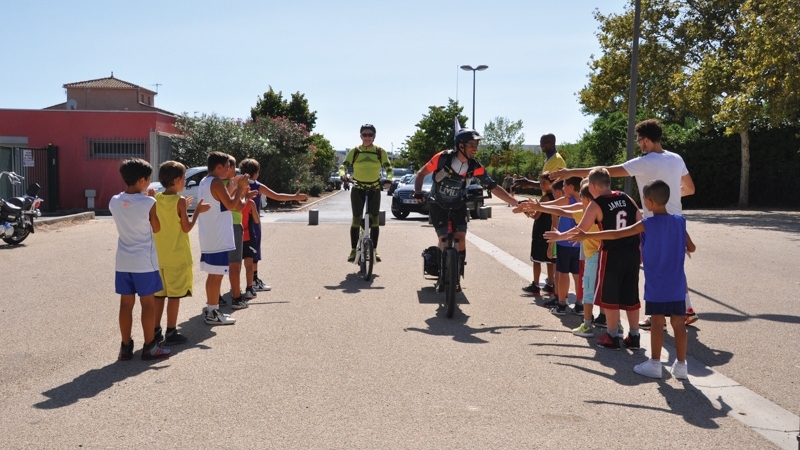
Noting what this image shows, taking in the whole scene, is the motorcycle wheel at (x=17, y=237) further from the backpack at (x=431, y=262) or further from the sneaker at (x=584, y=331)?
the sneaker at (x=584, y=331)

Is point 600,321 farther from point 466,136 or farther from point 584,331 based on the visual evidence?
point 466,136

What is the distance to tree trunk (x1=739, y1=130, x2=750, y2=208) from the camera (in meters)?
30.5

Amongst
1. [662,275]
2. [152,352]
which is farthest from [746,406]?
[152,352]

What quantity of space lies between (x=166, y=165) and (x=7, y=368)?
1897 millimetres

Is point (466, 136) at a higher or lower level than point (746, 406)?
higher

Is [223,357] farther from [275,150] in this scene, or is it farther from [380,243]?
[275,150]

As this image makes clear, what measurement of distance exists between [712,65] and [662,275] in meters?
24.3

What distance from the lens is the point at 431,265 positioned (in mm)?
9352

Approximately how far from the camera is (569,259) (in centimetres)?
820

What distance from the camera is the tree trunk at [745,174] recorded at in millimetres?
30531

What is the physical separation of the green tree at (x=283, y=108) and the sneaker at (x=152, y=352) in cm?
4416

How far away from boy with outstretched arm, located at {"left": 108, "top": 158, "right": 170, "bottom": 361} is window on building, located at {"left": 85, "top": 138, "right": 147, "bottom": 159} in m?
25.9

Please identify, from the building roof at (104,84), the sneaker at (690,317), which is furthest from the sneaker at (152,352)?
the building roof at (104,84)

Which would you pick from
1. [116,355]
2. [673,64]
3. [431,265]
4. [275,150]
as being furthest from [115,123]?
[116,355]
